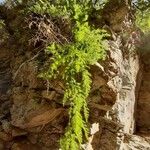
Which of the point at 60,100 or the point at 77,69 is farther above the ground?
the point at 77,69

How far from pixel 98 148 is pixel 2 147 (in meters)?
1.45

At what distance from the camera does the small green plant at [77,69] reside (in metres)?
5.18

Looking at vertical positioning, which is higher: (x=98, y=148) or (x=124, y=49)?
(x=124, y=49)

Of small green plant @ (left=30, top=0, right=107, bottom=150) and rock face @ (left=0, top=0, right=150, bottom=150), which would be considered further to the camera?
rock face @ (left=0, top=0, right=150, bottom=150)

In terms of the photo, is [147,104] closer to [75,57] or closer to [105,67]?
[105,67]

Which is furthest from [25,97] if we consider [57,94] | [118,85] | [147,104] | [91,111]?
[147,104]

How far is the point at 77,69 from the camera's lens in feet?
16.9

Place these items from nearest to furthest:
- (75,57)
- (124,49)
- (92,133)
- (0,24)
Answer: (75,57) < (92,133) < (124,49) < (0,24)

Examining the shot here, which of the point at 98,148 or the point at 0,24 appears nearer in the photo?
the point at 98,148

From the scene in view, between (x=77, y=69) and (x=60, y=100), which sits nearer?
(x=77, y=69)

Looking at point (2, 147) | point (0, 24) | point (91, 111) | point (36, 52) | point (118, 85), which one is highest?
point (0, 24)

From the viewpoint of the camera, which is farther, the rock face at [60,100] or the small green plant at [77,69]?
the rock face at [60,100]

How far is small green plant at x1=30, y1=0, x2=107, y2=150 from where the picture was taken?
17.0 ft

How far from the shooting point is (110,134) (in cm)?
589
